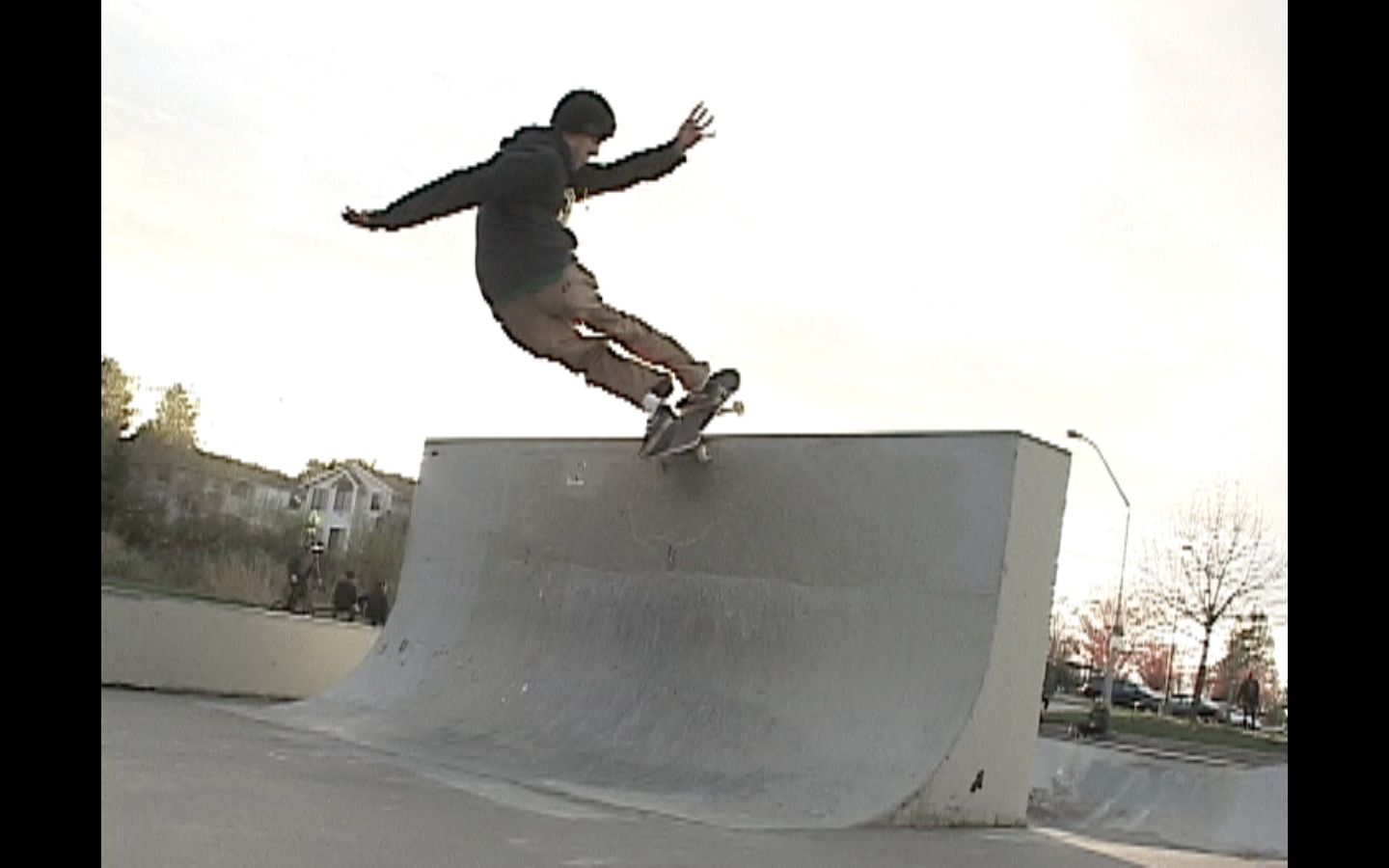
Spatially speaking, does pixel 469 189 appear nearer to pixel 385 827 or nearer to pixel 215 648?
pixel 385 827

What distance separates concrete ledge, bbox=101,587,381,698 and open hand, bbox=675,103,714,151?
3.97 m

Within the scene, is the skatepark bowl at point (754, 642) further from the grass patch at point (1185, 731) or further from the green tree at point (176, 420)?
the grass patch at point (1185, 731)

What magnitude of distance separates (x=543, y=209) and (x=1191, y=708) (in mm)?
29794

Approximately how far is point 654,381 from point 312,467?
1224cm

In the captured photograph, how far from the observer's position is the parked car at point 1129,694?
120 feet

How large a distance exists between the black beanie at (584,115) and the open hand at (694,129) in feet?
1.12

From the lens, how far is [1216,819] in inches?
500

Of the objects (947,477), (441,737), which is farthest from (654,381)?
(441,737)

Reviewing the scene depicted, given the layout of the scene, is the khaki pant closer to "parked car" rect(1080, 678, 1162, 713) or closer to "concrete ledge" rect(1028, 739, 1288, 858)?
"concrete ledge" rect(1028, 739, 1288, 858)

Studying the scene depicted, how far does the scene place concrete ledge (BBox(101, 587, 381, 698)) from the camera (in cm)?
665

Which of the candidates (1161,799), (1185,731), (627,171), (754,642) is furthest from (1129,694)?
(627,171)
